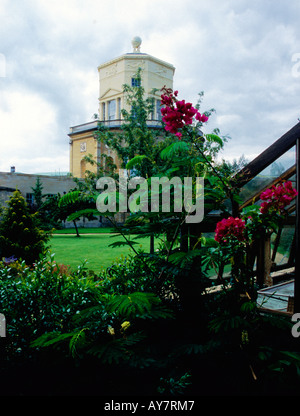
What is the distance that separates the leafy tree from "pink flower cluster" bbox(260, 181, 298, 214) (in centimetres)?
710

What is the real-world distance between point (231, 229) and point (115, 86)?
3742cm

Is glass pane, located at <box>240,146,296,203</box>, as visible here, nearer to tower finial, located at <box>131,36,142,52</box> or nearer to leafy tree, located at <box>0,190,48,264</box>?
leafy tree, located at <box>0,190,48,264</box>

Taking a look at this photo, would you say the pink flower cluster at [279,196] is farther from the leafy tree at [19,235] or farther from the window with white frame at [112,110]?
the window with white frame at [112,110]

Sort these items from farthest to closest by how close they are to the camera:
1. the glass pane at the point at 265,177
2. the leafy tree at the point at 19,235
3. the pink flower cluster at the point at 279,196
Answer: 1. the leafy tree at the point at 19,235
2. the glass pane at the point at 265,177
3. the pink flower cluster at the point at 279,196

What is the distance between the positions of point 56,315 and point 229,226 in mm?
1711

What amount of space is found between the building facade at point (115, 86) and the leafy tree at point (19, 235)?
76.8ft

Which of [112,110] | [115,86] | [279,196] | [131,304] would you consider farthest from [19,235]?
[115,86]

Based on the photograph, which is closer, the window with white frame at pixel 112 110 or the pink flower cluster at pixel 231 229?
the pink flower cluster at pixel 231 229

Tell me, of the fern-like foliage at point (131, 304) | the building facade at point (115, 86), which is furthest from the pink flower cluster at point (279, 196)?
the building facade at point (115, 86)

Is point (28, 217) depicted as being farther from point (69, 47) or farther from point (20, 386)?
point (20, 386)

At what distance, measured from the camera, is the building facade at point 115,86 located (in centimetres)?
3397

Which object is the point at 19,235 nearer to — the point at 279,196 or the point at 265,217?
the point at 265,217

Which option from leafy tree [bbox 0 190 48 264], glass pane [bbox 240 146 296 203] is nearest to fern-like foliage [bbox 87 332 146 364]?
glass pane [bbox 240 146 296 203]

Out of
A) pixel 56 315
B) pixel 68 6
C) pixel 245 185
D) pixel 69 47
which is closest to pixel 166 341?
pixel 56 315
